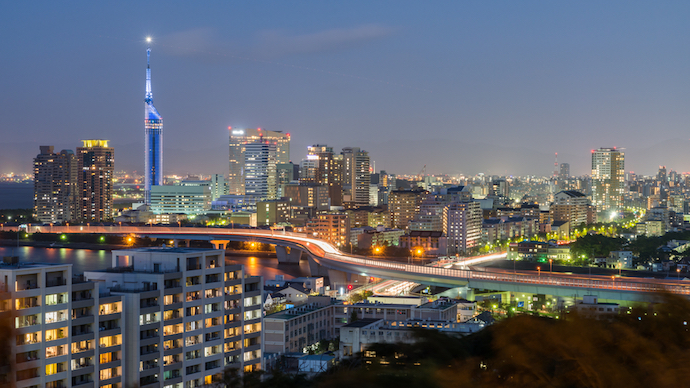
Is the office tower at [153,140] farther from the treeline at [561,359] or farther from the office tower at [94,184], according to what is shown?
the treeline at [561,359]

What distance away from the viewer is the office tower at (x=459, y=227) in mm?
21828

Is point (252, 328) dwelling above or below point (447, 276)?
above

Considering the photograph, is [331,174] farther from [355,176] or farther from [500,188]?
[500,188]

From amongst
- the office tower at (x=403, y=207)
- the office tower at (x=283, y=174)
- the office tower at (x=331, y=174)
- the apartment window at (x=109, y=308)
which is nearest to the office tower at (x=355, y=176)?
the office tower at (x=331, y=174)

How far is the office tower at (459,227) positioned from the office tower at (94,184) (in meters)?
14.6

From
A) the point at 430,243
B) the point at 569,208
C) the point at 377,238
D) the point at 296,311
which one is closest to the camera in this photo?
the point at 296,311

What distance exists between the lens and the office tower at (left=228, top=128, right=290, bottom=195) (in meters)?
50.3

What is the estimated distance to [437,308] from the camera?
376 inches

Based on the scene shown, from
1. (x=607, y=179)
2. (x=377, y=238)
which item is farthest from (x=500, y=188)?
(x=377, y=238)

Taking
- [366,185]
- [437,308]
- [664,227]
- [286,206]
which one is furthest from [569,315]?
[366,185]

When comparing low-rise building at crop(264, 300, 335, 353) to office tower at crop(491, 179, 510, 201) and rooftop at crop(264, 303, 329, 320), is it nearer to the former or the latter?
rooftop at crop(264, 303, 329, 320)

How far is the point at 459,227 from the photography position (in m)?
22.0

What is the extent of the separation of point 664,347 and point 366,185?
116 feet

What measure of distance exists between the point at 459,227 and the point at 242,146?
1219 inches
